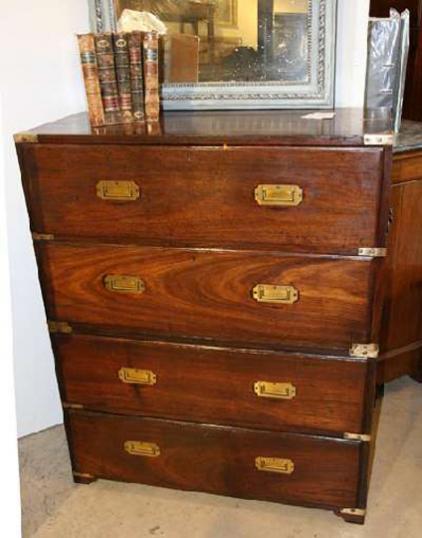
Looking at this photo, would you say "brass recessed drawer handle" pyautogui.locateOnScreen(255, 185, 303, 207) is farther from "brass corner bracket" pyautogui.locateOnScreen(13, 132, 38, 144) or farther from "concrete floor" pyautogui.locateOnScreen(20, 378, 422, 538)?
"concrete floor" pyautogui.locateOnScreen(20, 378, 422, 538)

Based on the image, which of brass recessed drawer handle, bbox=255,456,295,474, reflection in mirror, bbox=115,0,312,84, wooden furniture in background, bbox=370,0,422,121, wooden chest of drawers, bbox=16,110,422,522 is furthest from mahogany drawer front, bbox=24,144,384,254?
wooden furniture in background, bbox=370,0,422,121

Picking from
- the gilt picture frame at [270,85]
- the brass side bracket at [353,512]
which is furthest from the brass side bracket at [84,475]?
the gilt picture frame at [270,85]

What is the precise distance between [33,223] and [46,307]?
224mm

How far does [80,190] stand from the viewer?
1.42m

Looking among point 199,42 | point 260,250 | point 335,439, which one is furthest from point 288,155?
point 335,439

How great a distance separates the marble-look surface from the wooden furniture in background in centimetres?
107

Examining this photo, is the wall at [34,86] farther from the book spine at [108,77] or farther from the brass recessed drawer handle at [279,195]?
Answer: the brass recessed drawer handle at [279,195]

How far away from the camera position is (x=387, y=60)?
66.8 inches

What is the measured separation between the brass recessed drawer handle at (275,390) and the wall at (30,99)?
768 mm

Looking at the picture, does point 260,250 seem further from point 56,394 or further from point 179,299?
point 56,394

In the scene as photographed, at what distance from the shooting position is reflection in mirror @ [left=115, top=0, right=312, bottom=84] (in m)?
1.63

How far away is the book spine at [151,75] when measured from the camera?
1.48 meters

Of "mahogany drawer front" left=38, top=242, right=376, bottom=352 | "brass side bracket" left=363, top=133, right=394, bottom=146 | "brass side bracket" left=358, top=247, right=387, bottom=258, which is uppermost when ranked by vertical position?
"brass side bracket" left=363, top=133, right=394, bottom=146

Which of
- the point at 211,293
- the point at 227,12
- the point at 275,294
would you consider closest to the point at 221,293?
the point at 211,293
